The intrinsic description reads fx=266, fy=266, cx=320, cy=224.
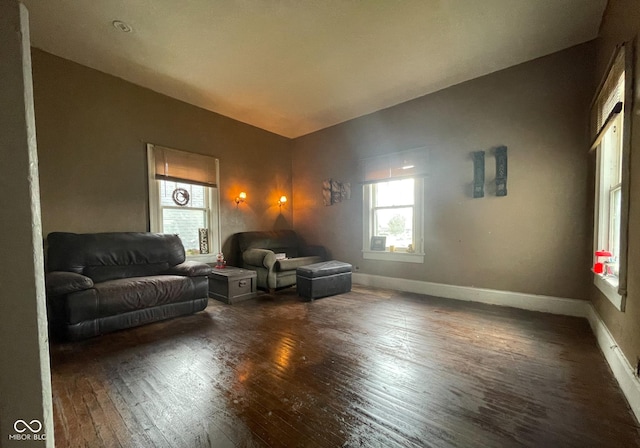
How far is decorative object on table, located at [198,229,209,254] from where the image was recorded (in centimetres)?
467

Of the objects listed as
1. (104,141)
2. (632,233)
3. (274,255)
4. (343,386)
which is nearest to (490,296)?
(632,233)

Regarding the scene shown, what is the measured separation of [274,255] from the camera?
4449 millimetres

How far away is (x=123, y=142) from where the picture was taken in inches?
151

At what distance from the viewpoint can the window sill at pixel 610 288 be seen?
76.5 inches

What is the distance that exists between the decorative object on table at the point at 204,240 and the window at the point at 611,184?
5027 millimetres

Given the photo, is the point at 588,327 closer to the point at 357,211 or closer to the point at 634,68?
the point at 634,68

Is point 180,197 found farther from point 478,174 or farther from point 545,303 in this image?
point 545,303

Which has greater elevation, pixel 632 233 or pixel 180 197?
pixel 180 197

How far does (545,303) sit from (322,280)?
9.25 ft

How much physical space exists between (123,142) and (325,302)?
3.71 metres

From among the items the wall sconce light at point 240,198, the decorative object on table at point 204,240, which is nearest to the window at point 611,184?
the wall sconce light at point 240,198

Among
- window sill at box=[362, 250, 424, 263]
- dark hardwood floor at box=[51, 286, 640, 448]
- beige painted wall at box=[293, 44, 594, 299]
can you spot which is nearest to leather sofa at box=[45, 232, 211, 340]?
dark hardwood floor at box=[51, 286, 640, 448]

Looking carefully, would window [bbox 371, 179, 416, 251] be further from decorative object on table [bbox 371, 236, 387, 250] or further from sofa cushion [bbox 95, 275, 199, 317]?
sofa cushion [bbox 95, 275, 199, 317]

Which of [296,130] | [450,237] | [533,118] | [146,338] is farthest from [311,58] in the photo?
[146,338]
